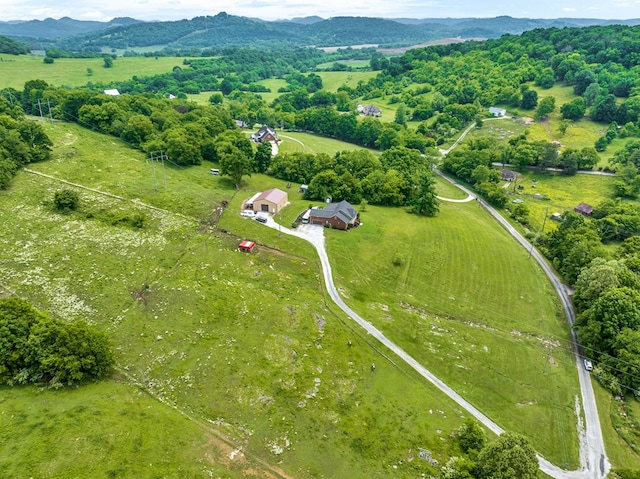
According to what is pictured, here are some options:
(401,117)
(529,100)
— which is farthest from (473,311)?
(529,100)

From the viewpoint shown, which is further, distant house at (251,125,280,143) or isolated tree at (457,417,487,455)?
distant house at (251,125,280,143)

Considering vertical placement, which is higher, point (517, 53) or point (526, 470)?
point (517, 53)

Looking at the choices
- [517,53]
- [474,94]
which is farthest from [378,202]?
[517,53]

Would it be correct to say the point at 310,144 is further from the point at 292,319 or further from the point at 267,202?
the point at 292,319

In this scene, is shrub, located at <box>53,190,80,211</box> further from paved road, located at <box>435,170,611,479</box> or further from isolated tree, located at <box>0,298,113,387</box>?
paved road, located at <box>435,170,611,479</box>

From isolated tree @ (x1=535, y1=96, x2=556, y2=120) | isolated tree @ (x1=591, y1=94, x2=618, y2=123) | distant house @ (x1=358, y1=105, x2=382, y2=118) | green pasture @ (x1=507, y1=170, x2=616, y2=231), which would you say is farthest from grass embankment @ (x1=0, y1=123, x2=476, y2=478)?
isolated tree @ (x1=591, y1=94, x2=618, y2=123)

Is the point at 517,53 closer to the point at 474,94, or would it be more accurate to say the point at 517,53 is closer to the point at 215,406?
the point at 474,94
